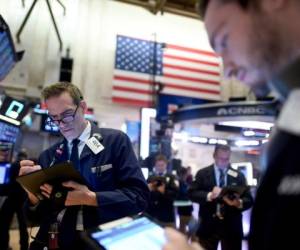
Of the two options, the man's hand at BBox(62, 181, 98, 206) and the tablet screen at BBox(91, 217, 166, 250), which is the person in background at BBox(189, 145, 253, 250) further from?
the tablet screen at BBox(91, 217, 166, 250)

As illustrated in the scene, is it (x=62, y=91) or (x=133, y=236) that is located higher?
(x=62, y=91)

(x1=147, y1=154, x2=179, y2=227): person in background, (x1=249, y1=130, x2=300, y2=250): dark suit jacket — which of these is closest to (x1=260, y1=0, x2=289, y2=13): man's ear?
(x1=249, y1=130, x2=300, y2=250): dark suit jacket

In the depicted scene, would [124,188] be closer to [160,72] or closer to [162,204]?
[162,204]

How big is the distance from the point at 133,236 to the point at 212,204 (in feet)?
9.19

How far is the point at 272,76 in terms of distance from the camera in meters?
0.63

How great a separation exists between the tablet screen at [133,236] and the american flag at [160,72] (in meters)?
7.54

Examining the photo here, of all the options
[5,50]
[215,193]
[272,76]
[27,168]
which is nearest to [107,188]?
[27,168]

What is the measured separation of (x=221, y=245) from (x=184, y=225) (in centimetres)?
285

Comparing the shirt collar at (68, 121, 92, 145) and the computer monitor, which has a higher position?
the shirt collar at (68, 121, 92, 145)

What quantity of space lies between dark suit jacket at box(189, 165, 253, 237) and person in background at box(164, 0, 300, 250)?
2699mm

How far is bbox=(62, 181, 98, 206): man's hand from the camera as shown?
1.50 meters

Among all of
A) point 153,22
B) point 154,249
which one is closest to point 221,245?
point 154,249

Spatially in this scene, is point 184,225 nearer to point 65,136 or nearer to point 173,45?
point 65,136

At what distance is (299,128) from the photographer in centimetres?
50
